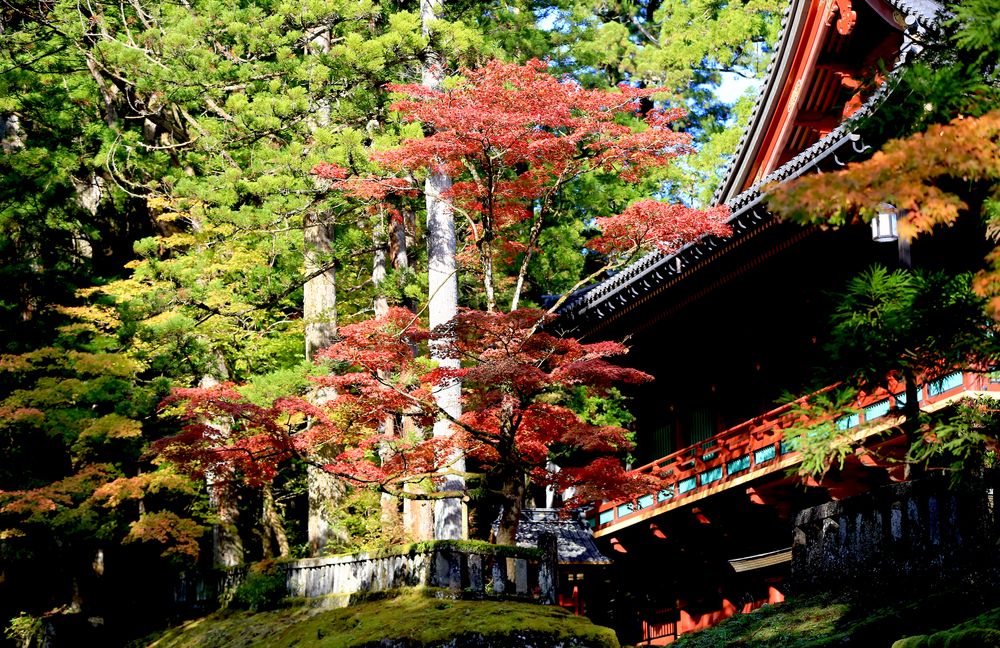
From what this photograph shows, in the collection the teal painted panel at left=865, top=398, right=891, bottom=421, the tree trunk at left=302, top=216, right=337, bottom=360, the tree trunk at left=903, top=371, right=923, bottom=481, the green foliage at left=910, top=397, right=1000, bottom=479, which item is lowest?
the green foliage at left=910, top=397, right=1000, bottom=479

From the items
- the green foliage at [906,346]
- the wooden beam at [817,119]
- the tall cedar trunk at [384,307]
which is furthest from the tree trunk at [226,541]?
the green foliage at [906,346]

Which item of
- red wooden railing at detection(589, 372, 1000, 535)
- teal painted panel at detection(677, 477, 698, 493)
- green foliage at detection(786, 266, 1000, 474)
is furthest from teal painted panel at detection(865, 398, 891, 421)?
green foliage at detection(786, 266, 1000, 474)

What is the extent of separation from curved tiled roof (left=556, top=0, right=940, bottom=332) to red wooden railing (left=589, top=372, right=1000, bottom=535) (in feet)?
8.26

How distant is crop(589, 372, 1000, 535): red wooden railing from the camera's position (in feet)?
44.8

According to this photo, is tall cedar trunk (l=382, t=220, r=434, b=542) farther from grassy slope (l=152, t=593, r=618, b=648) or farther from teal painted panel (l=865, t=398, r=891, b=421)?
teal painted panel (l=865, t=398, r=891, b=421)

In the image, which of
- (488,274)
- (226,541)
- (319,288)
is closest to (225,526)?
(226,541)

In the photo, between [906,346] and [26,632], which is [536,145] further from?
[26,632]

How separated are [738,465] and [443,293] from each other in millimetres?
5620

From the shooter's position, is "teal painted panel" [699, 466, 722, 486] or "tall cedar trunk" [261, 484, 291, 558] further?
"tall cedar trunk" [261, 484, 291, 558]

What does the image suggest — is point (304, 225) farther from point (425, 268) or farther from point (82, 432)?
point (82, 432)

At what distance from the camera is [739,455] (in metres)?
17.2

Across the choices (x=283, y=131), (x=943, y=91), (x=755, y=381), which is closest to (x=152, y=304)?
(x=283, y=131)

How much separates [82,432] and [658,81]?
65.0 ft

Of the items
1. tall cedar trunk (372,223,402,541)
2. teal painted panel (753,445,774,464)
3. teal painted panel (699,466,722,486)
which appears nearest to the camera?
teal painted panel (753,445,774,464)
